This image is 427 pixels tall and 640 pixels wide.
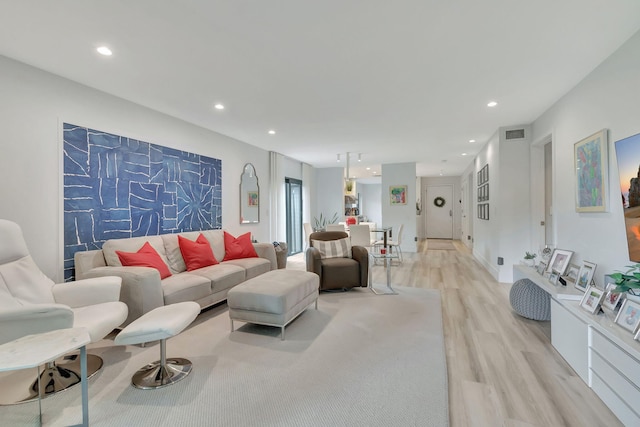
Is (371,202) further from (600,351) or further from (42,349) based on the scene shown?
(42,349)

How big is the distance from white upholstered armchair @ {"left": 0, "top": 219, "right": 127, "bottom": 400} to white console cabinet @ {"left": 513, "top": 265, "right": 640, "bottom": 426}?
3221 millimetres

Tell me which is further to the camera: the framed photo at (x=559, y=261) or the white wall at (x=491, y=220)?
the white wall at (x=491, y=220)

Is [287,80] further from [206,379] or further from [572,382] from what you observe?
[572,382]

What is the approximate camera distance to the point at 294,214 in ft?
25.8

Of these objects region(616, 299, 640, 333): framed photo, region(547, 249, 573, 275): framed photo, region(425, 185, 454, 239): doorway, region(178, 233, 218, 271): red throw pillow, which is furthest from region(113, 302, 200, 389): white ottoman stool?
region(425, 185, 454, 239): doorway

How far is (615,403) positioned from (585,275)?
116cm

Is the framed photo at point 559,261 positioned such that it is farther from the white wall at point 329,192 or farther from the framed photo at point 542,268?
the white wall at point 329,192

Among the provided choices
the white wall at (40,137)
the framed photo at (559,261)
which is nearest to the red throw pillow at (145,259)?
the white wall at (40,137)

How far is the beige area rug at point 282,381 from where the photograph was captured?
1684mm

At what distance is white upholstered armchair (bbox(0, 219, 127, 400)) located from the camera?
179 cm

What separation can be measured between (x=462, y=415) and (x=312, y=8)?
8.60 ft

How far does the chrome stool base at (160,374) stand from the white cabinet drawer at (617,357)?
2.69 metres

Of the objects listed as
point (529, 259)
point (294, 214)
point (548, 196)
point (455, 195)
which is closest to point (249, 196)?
point (294, 214)

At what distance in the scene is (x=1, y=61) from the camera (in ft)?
8.08
